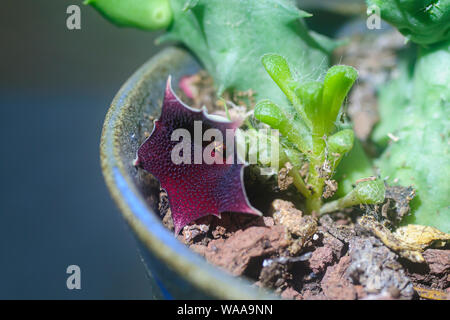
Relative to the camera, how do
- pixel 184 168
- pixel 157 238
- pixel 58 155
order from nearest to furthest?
pixel 157 238 → pixel 184 168 → pixel 58 155

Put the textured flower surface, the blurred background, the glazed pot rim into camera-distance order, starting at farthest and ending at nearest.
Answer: the blurred background
the textured flower surface
the glazed pot rim

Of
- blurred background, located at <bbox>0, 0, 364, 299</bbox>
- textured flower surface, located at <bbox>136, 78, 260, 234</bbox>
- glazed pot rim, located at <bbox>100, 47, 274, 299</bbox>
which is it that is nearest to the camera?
glazed pot rim, located at <bbox>100, 47, 274, 299</bbox>

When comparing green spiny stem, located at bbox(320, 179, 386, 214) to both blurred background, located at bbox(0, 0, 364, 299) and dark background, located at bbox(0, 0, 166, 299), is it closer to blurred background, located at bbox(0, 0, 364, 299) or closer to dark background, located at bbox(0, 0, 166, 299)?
blurred background, located at bbox(0, 0, 364, 299)

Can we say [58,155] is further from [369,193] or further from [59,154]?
[369,193]

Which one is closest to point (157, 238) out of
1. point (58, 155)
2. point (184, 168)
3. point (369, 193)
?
point (184, 168)

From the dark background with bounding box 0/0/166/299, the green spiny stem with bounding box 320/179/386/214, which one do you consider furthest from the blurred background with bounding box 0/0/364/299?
the green spiny stem with bounding box 320/179/386/214

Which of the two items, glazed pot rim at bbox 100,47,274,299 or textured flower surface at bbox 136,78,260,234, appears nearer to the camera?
glazed pot rim at bbox 100,47,274,299

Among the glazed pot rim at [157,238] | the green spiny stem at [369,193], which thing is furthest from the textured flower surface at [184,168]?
the green spiny stem at [369,193]
